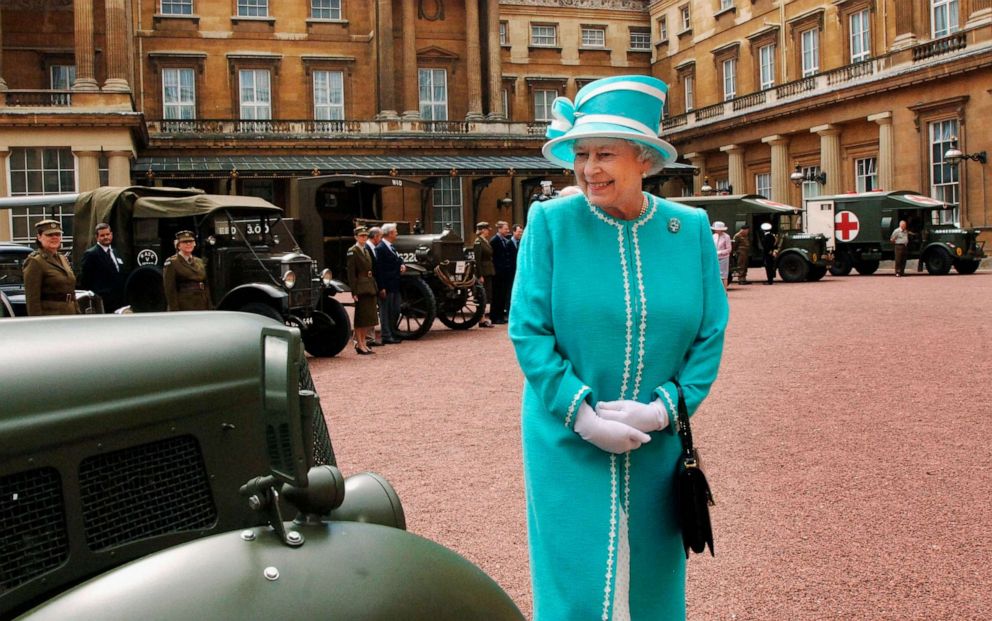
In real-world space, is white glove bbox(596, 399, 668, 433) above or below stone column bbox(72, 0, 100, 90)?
below

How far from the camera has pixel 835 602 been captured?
12.9 ft

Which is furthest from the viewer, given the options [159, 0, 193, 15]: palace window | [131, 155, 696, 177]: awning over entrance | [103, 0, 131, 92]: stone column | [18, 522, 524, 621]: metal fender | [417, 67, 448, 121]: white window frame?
[417, 67, 448, 121]: white window frame

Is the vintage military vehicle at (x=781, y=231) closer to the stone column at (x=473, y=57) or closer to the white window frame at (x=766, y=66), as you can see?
the white window frame at (x=766, y=66)

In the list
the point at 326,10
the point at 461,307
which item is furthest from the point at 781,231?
the point at 326,10

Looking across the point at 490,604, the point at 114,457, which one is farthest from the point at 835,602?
the point at 114,457

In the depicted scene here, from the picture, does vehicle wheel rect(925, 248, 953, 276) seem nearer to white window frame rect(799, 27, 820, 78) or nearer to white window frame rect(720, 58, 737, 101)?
white window frame rect(799, 27, 820, 78)

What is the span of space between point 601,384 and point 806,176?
3662 centimetres

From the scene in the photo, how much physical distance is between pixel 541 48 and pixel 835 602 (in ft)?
145

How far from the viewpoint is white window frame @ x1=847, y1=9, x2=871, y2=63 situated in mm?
36156

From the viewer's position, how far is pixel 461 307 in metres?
16.5

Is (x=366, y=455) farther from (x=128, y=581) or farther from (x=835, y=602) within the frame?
(x=128, y=581)

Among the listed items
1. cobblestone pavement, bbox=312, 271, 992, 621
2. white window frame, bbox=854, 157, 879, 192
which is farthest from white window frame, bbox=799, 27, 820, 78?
cobblestone pavement, bbox=312, 271, 992, 621

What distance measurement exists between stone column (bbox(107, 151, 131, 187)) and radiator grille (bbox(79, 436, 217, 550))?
33.3 metres

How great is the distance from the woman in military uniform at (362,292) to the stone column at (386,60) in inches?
1119
